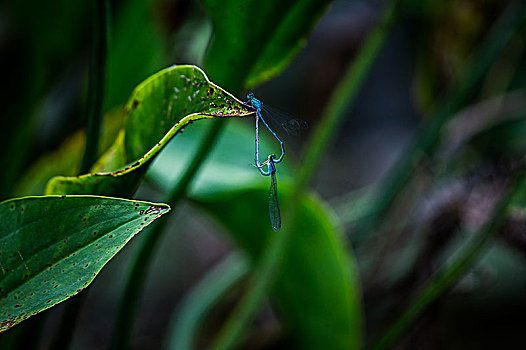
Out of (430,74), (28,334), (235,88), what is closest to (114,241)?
(235,88)

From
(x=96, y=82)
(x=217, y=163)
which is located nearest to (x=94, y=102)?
(x=96, y=82)

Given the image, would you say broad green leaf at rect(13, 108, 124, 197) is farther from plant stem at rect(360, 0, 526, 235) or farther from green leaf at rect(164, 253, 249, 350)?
plant stem at rect(360, 0, 526, 235)

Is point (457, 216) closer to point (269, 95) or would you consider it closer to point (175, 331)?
point (175, 331)

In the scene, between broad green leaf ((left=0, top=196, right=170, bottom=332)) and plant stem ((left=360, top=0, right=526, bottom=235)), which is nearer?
broad green leaf ((left=0, top=196, right=170, bottom=332))

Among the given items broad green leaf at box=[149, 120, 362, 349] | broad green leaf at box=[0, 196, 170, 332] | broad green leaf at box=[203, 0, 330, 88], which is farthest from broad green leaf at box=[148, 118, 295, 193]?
broad green leaf at box=[0, 196, 170, 332]

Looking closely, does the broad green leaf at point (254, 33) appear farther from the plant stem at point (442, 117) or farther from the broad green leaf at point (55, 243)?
the plant stem at point (442, 117)

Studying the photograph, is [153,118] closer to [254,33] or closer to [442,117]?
[254,33]

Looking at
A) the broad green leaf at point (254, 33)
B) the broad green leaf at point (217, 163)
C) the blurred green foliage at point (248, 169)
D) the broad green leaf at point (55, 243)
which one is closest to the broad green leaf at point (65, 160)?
the blurred green foliage at point (248, 169)
